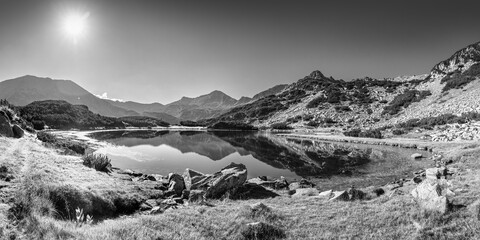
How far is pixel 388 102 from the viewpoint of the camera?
8306 centimetres

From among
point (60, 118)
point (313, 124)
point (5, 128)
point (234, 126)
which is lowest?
point (234, 126)

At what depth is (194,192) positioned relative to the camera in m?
12.9

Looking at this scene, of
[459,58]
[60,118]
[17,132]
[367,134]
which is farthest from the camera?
[459,58]

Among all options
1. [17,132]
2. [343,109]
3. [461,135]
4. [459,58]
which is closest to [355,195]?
[17,132]

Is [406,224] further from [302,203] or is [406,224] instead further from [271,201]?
[271,201]

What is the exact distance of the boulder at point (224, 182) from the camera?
13.2 metres

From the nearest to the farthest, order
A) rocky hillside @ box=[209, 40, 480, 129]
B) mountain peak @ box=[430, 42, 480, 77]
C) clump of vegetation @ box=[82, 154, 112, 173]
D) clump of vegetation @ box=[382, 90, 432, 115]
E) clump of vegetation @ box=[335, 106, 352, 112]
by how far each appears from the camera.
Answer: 1. clump of vegetation @ box=[82, 154, 112, 173]
2. rocky hillside @ box=[209, 40, 480, 129]
3. clump of vegetation @ box=[382, 90, 432, 115]
4. clump of vegetation @ box=[335, 106, 352, 112]
5. mountain peak @ box=[430, 42, 480, 77]

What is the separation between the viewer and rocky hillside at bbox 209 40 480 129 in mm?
55062

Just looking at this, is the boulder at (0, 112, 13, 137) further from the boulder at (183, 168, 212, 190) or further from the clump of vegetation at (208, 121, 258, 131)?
the clump of vegetation at (208, 121, 258, 131)

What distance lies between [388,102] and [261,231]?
9039 cm

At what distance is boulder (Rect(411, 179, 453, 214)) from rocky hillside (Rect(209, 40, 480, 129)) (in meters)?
44.2

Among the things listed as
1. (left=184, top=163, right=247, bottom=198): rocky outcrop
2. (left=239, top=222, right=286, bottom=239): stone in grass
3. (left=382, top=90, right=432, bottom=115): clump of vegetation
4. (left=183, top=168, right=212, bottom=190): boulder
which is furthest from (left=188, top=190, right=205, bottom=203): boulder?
(left=382, top=90, right=432, bottom=115): clump of vegetation

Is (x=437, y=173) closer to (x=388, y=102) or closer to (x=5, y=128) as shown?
(x=5, y=128)

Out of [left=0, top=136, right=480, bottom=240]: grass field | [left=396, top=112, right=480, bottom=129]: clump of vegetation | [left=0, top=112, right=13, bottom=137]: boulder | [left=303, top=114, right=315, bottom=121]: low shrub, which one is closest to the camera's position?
[left=0, top=136, right=480, bottom=240]: grass field
